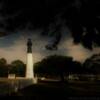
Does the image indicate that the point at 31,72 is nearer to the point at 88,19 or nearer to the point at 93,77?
the point at 93,77

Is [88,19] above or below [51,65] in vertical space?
below

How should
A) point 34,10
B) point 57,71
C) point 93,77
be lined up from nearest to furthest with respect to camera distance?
point 34,10
point 93,77
point 57,71

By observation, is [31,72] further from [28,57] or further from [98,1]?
[98,1]

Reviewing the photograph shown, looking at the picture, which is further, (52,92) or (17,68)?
(17,68)

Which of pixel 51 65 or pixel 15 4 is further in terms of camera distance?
pixel 51 65

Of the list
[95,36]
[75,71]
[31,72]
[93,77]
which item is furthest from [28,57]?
[95,36]

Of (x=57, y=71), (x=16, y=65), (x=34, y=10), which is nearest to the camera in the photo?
(x=34, y=10)

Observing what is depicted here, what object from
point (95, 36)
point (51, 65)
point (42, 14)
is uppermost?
point (51, 65)

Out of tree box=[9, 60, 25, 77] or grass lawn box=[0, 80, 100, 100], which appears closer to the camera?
grass lawn box=[0, 80, 100, 100]

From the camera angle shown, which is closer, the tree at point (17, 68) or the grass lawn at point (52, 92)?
the grass lawn at point (52, 92)

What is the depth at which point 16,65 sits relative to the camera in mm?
82562

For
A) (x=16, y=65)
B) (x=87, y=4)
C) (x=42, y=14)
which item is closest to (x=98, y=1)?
(x=87, y=4)

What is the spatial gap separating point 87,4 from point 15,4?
1.35 meters

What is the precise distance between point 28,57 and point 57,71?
6.67 meters
